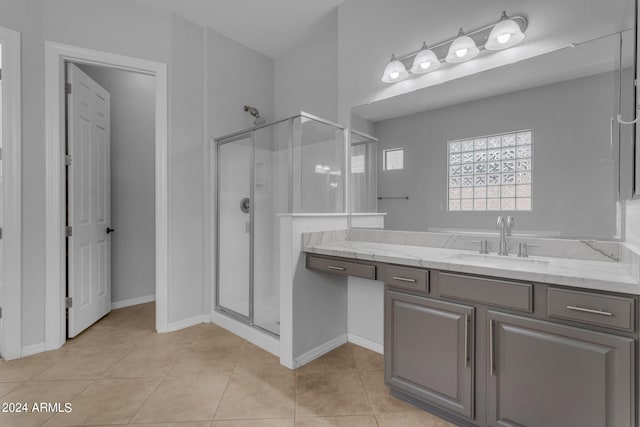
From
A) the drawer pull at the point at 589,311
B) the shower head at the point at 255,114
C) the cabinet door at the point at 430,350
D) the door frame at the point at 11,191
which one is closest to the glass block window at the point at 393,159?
the cabinet door at the point at 430,350

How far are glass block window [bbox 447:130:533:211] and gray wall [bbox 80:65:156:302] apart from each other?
3295 millimetres

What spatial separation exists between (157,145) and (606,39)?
3.12m

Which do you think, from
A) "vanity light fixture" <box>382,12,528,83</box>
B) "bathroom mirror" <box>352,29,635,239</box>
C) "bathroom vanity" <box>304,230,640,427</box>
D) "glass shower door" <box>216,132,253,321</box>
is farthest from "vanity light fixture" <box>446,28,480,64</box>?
"glass shower door" <box>216,132,253,321</box>

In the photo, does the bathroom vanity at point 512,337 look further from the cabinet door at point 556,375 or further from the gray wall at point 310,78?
the gray wall at point 310,78

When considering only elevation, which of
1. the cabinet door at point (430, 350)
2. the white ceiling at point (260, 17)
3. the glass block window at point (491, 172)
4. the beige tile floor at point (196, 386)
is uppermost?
the white ceiling at point (260, 17)

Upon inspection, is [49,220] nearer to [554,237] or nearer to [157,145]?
[157,145]

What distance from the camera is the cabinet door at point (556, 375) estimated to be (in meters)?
1.10

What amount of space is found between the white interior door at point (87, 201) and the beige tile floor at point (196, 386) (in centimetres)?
39

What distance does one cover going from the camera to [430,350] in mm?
1573

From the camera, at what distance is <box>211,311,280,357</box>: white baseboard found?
2.34m

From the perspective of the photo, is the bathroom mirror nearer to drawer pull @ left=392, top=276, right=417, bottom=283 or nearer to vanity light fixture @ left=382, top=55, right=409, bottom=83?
vanity light fixture @ left=382, top=55, right=409, bottom=83

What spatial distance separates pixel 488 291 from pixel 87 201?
321cm

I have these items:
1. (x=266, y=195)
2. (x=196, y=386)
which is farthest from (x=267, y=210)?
(x=196, y=386)

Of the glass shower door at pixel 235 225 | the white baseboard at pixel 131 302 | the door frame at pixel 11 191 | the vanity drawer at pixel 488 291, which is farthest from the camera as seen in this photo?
the white baseboard at pixel 131 302
